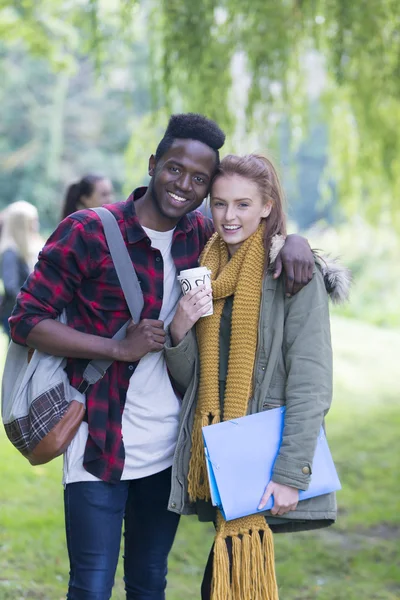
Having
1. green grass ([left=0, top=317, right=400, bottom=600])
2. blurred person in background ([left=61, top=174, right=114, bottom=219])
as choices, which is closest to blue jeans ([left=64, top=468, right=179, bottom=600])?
green grass ([left=0, top=317, right=400, bottom=600])

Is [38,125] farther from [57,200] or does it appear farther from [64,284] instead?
[64,284]

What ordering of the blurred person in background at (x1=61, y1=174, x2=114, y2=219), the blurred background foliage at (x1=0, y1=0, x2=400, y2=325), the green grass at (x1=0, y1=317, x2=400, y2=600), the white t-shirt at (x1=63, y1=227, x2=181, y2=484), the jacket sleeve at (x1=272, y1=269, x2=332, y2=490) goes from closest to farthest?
the jacket sleeve at (x1=272, y1=269, x2=332, y2=490) < the white t-shirt at (x1=63, y1=227, x2=181, y2=484) < the green grass at (x1=0, y1=317, x2=400, y2=600) < the blurred person in background at (x1=61, y1=174, x2=114, y2=219) < the blurred background foliage at (x1=0, y1=0, x2=400, y2=325)

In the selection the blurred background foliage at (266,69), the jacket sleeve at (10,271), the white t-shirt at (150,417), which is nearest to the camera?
the white t-shirt at (150,417)

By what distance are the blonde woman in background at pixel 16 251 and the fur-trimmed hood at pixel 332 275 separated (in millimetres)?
4048

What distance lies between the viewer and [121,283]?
8.27ft

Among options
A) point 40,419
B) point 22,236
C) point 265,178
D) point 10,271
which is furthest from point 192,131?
point 22,236

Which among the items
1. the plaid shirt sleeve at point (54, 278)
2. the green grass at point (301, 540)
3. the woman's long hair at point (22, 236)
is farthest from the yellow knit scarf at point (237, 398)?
the woman's long hair at point (22, 236)

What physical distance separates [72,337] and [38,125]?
70.4 feet

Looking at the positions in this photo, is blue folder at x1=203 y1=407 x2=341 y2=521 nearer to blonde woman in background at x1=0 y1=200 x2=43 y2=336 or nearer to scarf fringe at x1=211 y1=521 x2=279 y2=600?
scarf fringe at x1=211 y1=521 x2=279 y2=600

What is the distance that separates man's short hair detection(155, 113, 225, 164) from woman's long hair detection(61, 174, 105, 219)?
2423 millimetres

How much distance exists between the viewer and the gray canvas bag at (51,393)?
249 cm

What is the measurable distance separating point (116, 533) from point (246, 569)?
1.35ft

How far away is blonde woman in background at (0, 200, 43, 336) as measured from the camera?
21.0 ft

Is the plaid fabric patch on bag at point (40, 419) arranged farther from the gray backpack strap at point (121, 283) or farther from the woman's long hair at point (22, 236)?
the woman's long hair at point (22, 236)
